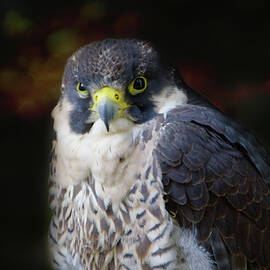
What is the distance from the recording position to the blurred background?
9.56ft

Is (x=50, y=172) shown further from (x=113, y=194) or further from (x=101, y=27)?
(x=101, y=27)

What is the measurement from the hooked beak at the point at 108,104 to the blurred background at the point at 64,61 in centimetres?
76

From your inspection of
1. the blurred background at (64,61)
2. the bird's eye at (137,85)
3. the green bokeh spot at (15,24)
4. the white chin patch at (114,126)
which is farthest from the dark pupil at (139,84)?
the green bokeh spot at (15,24)

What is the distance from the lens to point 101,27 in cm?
294

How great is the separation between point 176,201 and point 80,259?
23.0 inches

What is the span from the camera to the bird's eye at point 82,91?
88.1 inches

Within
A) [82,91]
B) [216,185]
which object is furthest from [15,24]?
[216,185]

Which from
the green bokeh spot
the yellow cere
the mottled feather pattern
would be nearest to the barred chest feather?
the mottled feather pattern

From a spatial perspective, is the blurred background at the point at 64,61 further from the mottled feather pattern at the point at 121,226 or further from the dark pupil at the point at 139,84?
the dark pupil at the point at 139,84

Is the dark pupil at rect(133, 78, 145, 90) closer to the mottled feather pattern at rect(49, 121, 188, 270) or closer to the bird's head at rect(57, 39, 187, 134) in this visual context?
the bird's head at rect(57, 39, 187, 134)

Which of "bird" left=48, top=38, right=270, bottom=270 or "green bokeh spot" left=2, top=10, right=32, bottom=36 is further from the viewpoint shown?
"green bokeh spot" left=2, top=10, right=32, bottom=36

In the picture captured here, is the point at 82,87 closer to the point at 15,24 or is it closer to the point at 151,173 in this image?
the point at 151,173

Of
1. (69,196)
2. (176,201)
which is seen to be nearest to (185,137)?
(176,201)

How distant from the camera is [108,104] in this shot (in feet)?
6.90
